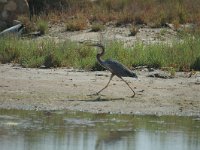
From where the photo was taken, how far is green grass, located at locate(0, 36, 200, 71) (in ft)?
57.8

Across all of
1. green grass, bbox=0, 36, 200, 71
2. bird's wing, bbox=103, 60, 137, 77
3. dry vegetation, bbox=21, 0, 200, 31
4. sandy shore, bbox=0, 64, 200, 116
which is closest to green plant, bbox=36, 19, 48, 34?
dry vegetation, bbox=21, 0, 200, 31

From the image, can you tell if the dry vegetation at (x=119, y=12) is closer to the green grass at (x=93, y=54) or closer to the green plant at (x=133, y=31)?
the green plant at (x=133, y=31)

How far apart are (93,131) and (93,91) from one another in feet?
11.9

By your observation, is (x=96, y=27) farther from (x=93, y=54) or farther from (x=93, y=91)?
(x=93, y=91)

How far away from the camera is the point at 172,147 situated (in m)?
10.5

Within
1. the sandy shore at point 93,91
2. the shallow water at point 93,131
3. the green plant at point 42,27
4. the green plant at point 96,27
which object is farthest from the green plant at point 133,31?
the shallow water at point 93,131

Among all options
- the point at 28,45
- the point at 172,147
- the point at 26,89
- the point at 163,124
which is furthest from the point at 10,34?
the point at 172,147

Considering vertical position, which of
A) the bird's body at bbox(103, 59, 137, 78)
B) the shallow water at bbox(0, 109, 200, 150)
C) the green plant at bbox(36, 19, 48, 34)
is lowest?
the green plant at bbox(36, 19, 48, 34)

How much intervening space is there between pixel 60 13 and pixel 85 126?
13.1 metres

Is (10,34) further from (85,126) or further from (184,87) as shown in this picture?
(85,126)

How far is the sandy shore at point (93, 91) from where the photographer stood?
13633 mm

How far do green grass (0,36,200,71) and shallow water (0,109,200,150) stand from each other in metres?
4.65

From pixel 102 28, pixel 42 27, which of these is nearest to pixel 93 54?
pixel 102 28

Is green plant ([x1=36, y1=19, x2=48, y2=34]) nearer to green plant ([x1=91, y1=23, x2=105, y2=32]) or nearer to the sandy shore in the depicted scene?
green plant ([x1=91, y1=23, x2=105, y2=32])
